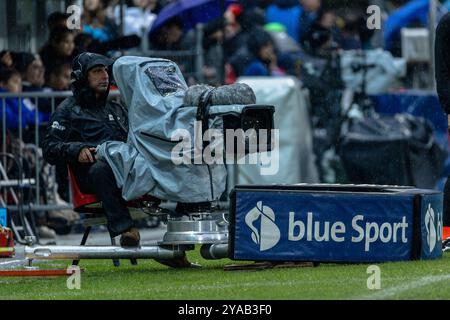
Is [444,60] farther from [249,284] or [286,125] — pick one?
[286,125]

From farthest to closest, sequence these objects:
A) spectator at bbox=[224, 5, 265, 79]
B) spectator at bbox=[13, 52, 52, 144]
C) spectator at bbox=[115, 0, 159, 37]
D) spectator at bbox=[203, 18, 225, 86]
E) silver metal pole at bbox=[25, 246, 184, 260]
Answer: spectator at bbox=[224, 5, 265, 79]
spectator at bbox=[115, 0, 159, 37]
spectator at bbox=[203, 18, 225, 86]
spectator at bbox=[13, 52, 52, 144]
silver metal pole at bbox=[25, 246, 184, 260]

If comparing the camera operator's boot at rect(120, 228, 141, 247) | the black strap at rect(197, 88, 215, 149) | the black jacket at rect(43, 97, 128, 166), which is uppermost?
the black strap at rect(197, 88, 215, 149)

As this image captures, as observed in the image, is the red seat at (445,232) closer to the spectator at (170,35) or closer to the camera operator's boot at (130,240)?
the camera operator's boot at (130,240)

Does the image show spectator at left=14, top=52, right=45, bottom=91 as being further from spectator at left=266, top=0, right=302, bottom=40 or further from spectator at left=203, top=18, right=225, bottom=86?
spectator at left=266, top=0, right=302, bottom=40

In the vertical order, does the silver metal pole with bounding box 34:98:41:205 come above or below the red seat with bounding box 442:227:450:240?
above

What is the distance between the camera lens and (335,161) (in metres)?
21.0

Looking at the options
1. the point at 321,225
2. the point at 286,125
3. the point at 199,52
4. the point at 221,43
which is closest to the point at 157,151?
the point at 321,225

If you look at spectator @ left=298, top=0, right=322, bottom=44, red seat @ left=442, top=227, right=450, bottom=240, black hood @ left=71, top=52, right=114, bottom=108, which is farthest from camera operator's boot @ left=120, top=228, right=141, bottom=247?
spectator @ left=298, top=0, right=322, bottom=44

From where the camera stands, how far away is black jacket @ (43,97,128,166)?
12008 millimetres

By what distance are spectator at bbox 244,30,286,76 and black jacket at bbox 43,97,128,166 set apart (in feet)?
34.7

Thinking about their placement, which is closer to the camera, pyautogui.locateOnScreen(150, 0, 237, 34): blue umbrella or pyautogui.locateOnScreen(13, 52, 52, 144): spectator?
pyautogui.locateOnScreen(13, 52, 52, 144): spectator

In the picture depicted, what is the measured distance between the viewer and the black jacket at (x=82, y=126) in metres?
12.0

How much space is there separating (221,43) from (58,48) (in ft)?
8.78

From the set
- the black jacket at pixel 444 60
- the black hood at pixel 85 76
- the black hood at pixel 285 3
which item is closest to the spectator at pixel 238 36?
the black hood at pixel 285 3
